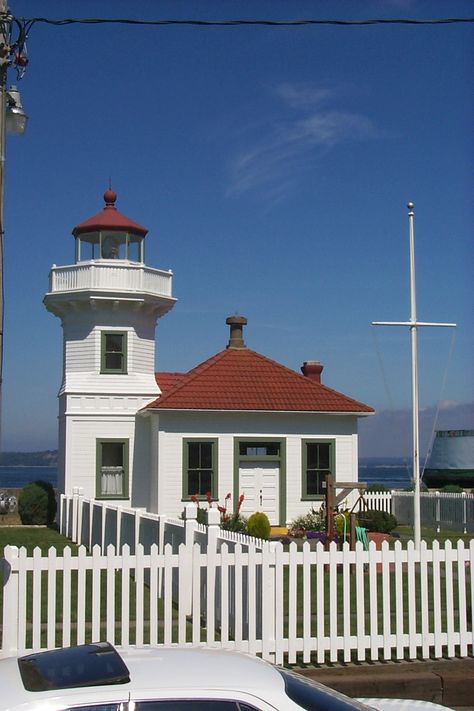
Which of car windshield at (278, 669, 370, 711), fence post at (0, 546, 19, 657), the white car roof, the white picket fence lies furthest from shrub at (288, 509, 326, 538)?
the white car roof

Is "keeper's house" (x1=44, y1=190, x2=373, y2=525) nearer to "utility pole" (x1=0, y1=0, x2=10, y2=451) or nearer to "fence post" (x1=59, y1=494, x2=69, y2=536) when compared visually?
"fence post" (x1=59, y1=494, x2=69, y2=536)

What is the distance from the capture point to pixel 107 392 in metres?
26.8

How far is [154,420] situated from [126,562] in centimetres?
1723

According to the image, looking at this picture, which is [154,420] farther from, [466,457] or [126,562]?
[466,457]

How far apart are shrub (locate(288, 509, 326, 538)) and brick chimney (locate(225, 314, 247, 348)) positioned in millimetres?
5822

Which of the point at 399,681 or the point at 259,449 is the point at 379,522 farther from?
the point at 399,681

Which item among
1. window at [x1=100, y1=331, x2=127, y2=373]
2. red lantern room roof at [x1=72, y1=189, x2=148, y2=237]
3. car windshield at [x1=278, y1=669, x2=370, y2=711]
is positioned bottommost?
car windshield at [x1=278, y1=669, x2=370, y2=711]

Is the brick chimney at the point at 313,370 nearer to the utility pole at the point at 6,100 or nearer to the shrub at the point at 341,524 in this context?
the shrub at the point at 341,524

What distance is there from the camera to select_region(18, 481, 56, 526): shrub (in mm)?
28109

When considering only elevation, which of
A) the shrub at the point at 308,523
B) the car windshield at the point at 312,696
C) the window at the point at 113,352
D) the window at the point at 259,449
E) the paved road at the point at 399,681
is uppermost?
the window at the point at 113,352

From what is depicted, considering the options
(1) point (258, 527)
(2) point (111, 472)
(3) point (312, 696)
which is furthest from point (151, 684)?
(2) point (111, 472)

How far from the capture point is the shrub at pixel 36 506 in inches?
1107

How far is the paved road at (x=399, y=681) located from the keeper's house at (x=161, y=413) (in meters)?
16.3

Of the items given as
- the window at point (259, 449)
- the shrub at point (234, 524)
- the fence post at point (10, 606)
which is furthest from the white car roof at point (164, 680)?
the window at point (259, 449)
